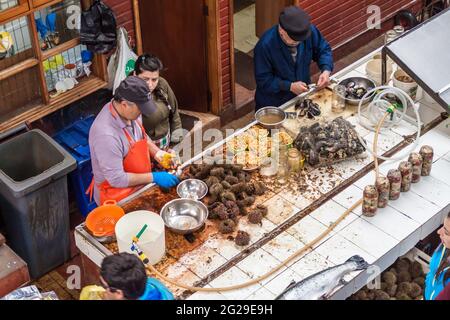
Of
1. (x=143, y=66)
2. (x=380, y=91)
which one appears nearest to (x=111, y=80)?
(x=143, y=66)

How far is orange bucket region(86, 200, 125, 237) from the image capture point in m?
6.08

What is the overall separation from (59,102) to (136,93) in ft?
6.75

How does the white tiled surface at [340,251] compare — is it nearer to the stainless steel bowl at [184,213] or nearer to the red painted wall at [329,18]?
the stainless steel bowl at [184,213]

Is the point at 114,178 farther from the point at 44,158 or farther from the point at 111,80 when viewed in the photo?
the point at 111,80

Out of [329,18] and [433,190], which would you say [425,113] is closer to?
[433,190]

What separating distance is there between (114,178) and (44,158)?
140 cm

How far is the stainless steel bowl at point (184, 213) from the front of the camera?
20.3ft

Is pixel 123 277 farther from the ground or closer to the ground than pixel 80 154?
farther from the ground

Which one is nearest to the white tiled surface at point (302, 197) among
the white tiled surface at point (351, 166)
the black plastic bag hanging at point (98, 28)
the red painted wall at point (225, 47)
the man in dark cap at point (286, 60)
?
the white tiled surface at point (351, 166)

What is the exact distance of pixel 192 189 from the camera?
6539 millimetres

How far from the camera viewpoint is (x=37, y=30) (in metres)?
7.50

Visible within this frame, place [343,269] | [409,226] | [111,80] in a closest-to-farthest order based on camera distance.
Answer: [343,269], [409,226], [111,80]

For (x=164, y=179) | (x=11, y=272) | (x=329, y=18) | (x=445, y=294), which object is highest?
(x=445, y=294)

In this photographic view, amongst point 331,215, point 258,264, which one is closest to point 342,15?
point 331,215
